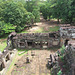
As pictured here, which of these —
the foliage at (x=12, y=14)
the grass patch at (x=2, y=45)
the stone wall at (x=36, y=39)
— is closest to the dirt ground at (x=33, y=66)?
the stone wall at (x=36, y=39)

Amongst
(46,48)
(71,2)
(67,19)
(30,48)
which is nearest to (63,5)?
(71,2)

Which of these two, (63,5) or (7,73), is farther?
(63,5)

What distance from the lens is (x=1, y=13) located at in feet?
92.2

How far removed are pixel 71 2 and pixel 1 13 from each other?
2573cm

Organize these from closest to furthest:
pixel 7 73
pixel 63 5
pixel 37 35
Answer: pixel 7 73
pixel 37 35
pixel 63 5

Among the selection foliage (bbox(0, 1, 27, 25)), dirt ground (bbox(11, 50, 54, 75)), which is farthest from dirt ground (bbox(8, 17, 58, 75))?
foliage (bbox(0, 1, 27, 25))

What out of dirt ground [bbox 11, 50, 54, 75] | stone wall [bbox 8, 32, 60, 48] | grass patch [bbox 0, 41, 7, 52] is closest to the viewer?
dirt ground [bbox 11, 50, 54, 75]

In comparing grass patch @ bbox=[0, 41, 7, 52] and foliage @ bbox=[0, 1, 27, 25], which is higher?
foliage @ bbox=[0, 1, 27, 25]

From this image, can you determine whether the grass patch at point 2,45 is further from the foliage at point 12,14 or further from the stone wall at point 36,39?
the foliage at point 12,14

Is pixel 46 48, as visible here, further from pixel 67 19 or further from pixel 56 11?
pixel 56 11

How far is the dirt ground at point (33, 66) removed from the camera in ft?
44.6

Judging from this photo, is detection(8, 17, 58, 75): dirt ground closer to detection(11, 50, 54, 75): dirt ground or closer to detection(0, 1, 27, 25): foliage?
detection(11, 50, 54, 75): dirt ground

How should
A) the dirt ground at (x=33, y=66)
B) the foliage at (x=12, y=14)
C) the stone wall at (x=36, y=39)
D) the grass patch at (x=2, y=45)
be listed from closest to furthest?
the dirt ground at (x=33, y=66) < the stone wall at (x=36, y=39) < the grass patch at (x=2, y=45) < the foliage at (x=12, y=14)

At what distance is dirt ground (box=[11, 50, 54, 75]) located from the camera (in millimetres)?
13604
